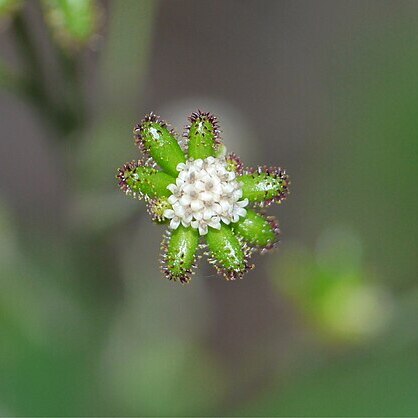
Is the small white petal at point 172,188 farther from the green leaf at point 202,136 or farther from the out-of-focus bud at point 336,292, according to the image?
the out-of-focus bud at point 336,292

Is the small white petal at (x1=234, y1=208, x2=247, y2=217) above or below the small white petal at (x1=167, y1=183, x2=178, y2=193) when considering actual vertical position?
below

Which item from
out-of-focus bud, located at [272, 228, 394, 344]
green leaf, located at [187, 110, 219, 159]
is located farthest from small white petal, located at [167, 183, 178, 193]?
out-of-focus bud, located at [272, 228, 394, 344]

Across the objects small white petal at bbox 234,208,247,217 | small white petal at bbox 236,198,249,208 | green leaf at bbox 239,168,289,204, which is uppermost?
green leaf at bbox 239,168,289,204

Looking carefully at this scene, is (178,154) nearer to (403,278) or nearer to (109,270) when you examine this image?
(109,270)
